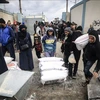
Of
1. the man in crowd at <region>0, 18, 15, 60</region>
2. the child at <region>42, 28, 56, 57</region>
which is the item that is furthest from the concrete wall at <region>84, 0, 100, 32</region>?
the man in crowd at <region>0, 18, 15, 60</region>

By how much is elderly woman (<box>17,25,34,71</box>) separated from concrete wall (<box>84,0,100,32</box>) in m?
7.71

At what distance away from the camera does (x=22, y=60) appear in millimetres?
4562

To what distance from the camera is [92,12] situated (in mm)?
11094

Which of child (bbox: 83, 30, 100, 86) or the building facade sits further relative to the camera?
the building facade

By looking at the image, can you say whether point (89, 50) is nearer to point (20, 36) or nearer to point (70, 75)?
point (70, 75)

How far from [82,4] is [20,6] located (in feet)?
46.1

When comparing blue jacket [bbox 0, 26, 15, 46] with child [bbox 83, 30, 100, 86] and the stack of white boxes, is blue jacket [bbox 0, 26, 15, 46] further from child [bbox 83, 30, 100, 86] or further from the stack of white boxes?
child [bbox 83, 30, 100, 86]

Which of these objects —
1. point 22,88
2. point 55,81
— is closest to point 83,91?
point 55,81

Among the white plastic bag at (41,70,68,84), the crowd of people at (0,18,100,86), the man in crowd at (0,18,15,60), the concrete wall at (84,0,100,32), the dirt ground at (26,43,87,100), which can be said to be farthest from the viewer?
the concrete wall at (84,0,100,32)

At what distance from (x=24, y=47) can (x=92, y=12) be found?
27.3ft

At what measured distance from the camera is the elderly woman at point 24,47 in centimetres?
428

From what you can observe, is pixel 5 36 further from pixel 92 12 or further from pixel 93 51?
pixel 92 12

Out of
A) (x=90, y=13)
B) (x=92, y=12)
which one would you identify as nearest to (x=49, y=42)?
(x=92, y=12)

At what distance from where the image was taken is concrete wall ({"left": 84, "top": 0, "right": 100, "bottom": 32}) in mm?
10617
